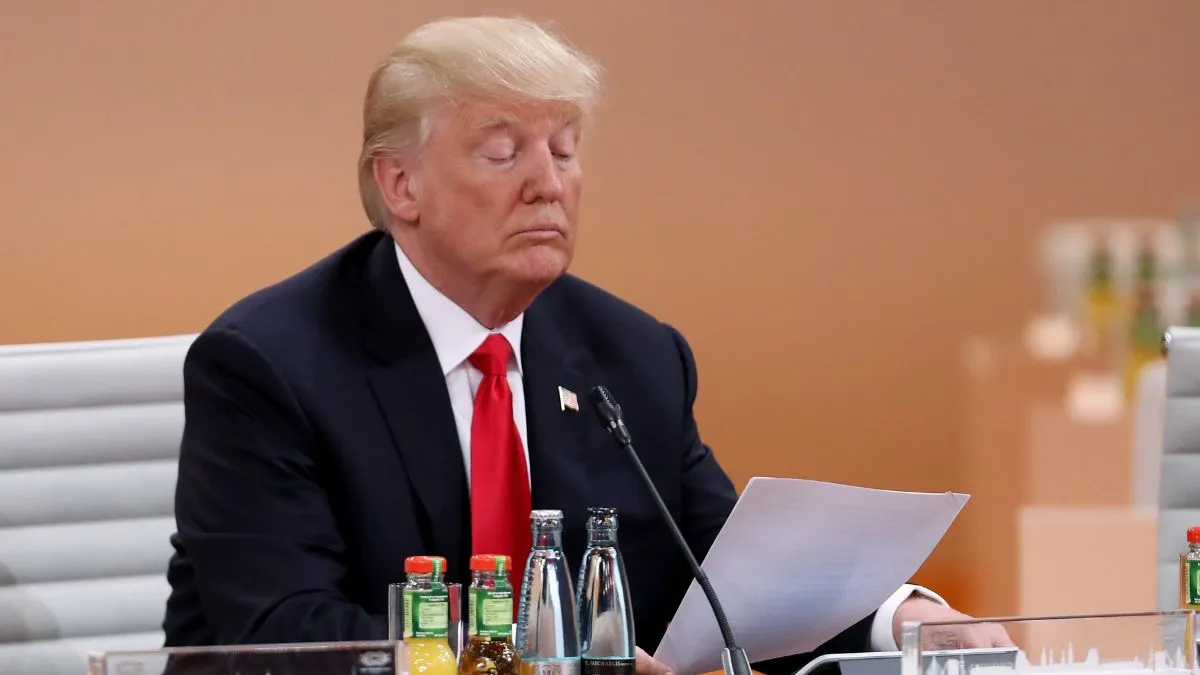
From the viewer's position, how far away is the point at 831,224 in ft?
9.95

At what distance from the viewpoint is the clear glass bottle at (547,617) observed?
3.49 feet

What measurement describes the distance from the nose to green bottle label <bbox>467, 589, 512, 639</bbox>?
24.3 inches

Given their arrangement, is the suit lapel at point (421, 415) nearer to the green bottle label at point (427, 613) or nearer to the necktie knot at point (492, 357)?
the necktie knot at point (492, 357)

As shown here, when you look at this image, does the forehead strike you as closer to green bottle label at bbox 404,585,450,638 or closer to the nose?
the nose

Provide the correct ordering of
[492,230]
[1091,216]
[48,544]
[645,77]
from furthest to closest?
[1091,216]
[645,77]
[48,544]
[492,230]

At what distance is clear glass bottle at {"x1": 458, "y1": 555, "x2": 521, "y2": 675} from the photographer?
101 centimetres

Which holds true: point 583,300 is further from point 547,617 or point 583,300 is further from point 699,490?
point 547,617

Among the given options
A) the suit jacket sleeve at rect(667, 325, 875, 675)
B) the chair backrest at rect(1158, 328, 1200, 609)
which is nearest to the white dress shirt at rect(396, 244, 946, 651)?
the suit jacket sleeve at rect(667, 325, 875, 675)

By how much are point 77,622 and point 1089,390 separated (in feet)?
6.89

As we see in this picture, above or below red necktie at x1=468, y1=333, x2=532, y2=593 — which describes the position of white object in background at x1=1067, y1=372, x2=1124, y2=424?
below

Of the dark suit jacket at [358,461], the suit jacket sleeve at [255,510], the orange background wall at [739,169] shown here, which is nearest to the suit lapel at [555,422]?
the dark suit jacket at [358,461]

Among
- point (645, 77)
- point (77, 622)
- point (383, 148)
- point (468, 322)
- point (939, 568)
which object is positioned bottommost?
point (939, 568)

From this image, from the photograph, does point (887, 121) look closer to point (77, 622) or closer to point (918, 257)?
point (918, 257)

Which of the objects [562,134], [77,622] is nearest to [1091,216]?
[562,134]
